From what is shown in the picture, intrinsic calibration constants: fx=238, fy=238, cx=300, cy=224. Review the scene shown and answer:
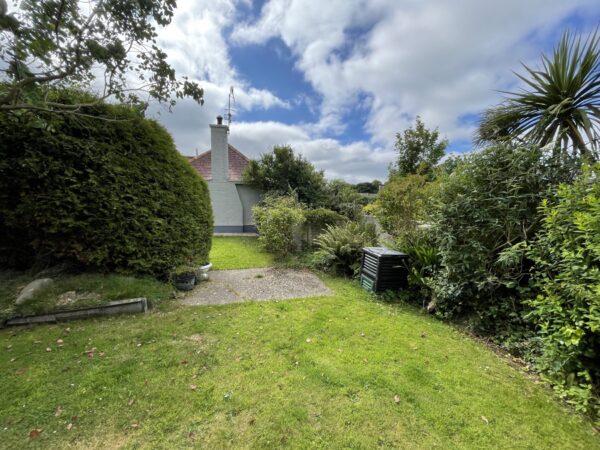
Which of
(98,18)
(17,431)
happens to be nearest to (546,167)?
(98,18)

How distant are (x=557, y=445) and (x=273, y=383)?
2262 mm

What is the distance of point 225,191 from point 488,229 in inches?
430

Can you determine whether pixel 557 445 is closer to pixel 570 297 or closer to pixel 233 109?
pixel 570 297

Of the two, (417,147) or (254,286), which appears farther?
(417,147)

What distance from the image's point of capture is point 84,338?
2982 millimetres

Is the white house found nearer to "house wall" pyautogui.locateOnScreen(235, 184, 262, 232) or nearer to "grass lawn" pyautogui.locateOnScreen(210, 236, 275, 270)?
"house wall" pyautogui.locateOnScreen(235, 184, 262, 232)

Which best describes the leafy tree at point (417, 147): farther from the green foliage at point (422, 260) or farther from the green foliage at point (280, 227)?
the green foliage at point (422, 260)

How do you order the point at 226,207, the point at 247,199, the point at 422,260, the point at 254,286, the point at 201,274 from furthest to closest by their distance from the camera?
1. the point at 247,199
2. the point at 226,207
3. the point at 201,274
4. the point at 254,286
5. the point at 422,260

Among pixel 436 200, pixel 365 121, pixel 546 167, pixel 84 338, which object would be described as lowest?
pixel 84 338

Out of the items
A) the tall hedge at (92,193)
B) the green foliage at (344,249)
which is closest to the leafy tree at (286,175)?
the green foliage at (344,249)

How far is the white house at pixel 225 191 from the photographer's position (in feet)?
37.9

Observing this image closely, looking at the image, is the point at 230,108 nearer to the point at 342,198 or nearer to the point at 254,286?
the point at 342,198

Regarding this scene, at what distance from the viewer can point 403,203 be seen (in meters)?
6.11

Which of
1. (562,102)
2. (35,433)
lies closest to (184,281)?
(35,433)
